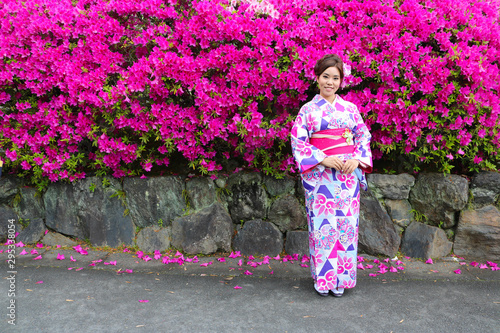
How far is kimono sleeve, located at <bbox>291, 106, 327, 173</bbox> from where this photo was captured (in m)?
2.97

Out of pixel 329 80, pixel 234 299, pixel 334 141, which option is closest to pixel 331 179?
pixel 334 141

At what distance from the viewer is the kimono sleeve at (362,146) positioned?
3.08 metres

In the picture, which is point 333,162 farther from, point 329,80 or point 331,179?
point 329,80

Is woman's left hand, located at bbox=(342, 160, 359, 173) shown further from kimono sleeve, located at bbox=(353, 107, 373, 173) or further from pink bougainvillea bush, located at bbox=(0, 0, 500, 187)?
pink bougainvillea bush, located at bbox=(0, 0, 500, 187)

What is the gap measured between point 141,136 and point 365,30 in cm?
256

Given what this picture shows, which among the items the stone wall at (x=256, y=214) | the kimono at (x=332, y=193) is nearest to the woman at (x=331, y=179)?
the kimono at (x=332, y=193)

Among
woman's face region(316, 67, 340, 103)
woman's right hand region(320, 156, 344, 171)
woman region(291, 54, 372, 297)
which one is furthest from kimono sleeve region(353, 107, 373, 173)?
woman's face region(316, 67, 340, 103)

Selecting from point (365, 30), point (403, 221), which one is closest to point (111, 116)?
point (365, 30)

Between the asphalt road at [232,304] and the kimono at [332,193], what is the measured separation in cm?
27

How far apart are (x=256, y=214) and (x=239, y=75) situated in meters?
1.55

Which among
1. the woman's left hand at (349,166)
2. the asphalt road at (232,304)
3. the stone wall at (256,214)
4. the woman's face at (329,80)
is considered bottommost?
the asphalt road at (232,304)

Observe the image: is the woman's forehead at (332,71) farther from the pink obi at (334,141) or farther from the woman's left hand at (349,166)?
the woman's left hand at (349,166)

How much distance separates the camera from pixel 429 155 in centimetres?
376

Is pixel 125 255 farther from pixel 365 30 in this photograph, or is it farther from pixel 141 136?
pixel 365 30
